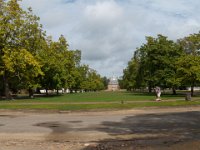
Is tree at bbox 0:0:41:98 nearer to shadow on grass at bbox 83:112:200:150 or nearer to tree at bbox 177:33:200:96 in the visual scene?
tree at bbox 177:33:200:96

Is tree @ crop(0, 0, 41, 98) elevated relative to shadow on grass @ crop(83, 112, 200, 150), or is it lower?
elevated

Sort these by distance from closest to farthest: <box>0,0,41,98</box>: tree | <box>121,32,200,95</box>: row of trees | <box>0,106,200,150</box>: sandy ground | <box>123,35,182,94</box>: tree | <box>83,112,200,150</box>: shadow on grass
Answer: <box>0,106,200,150</box>: sandy ground
<box>83,112,200,150</box>: shadow on grass
<box>0,0,41,98</box>: tree
<box>121,32,200,95</box>: row of trees
<box>123,35,182,94</box>: tree

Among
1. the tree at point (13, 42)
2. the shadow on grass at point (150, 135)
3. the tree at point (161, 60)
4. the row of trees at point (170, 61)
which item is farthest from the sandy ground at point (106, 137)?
the tree at point (161, 60)

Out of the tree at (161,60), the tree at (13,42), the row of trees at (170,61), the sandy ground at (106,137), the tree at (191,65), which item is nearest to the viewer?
the sandy ground at (106,137)

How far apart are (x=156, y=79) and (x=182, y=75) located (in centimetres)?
849

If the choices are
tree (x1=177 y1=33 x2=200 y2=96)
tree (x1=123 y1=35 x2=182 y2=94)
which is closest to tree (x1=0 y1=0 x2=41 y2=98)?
tree (x1=177 y1=33 x2=200 y2=96)

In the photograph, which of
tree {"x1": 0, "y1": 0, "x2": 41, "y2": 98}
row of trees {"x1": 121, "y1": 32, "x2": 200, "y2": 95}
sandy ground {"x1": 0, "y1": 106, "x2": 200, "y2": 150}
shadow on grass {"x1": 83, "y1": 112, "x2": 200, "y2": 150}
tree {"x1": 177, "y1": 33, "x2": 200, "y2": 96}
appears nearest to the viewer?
sandy ground {"x1": 0, "y1": 106, "x2": 200, "y2": 150}

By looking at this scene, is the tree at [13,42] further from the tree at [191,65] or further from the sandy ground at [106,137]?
the sandy ground at [106,137]

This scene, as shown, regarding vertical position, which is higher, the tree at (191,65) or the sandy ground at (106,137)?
the tree at (191,65)

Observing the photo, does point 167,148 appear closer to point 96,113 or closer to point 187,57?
point 96,113

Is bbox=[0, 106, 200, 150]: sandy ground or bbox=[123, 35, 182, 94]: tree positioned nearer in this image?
bbox=[0, 106, 200, 150]: sandy ground

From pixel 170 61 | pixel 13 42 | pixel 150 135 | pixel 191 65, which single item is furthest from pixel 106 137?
pixel 170 61

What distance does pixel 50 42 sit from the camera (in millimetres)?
58281

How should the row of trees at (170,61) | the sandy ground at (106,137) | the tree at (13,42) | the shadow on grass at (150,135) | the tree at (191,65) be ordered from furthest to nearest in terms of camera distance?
1. the row of trees at (170,61)
2. the tree at (191,65)
3. the tree at (13,42)
4. the shadow on grass at (150,135)
5. the sandy ground at (106,137)
